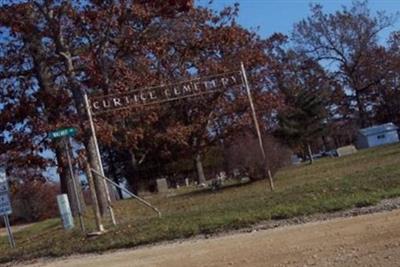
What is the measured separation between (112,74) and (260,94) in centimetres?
2343

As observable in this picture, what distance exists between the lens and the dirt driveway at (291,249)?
9133 millimetres

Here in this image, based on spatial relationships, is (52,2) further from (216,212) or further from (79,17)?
(216,212)

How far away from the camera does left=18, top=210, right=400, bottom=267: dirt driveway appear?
9133 mm

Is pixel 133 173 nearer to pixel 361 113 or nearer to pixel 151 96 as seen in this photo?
pixel 361 113

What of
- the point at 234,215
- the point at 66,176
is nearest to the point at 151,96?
the point at 66,176

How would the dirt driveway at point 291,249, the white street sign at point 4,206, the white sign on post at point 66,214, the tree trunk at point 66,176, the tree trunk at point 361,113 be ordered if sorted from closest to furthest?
1. the dirt driveway at point 291,249
2. the white sign on post at point 66,214
3. the white street sign at point 4,206
4. the tree trunk at point 66,176
5. the tree trunk at point 361,113

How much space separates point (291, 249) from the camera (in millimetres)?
10109

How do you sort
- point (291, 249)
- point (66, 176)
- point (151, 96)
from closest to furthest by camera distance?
point (291, 249) → point (151, 96) → point (66, 176)

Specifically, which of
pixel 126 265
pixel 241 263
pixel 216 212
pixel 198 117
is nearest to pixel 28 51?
pixel 216 212

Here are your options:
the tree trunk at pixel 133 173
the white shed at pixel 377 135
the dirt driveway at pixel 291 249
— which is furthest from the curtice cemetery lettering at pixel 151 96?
the white shed at pixel 377 135

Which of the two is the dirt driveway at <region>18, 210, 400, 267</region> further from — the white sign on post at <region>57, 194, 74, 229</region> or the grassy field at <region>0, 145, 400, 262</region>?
the white sign on post at <region>57, 194, 74, 229</region>

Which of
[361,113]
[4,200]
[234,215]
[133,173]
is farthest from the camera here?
[361,113]

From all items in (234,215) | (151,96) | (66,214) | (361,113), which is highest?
(361,113)

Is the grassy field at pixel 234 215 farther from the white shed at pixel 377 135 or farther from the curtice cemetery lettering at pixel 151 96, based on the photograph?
the white shed at pixel 377 135
